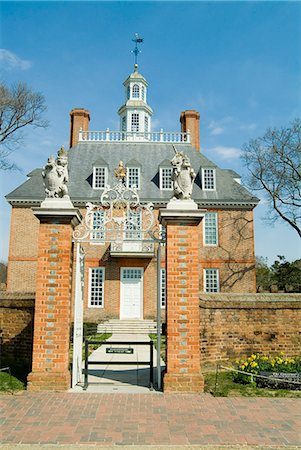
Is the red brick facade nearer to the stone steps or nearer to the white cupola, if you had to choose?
the stone steps

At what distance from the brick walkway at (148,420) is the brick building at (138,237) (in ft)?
47.5

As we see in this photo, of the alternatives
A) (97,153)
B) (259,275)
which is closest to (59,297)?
(97,153)

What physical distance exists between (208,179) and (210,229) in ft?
11.1

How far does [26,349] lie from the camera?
8.41 m

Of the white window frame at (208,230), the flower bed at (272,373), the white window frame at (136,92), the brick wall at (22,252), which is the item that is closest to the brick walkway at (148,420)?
the flower bed at (272,373)

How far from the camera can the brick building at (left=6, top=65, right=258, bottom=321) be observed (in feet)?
72.1

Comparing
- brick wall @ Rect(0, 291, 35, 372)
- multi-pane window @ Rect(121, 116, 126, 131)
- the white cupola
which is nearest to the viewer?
brick wall @ Rect(0, 291, 35, 372)

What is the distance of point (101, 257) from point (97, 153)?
793 cm

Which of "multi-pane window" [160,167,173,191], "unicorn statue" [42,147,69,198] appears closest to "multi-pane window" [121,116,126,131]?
"multi-pane window" [160,167,173,191]

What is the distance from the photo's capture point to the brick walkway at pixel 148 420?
186 inches

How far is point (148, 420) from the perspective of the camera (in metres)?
5.42

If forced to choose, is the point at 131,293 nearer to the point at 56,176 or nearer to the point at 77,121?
the point at 77,121

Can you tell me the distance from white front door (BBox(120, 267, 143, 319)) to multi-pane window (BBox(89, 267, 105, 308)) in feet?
3.94

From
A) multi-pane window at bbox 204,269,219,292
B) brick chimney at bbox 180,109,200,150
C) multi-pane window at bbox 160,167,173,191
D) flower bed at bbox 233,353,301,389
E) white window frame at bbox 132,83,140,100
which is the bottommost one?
flower bed at bbox 233,353,301,389
